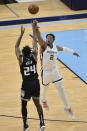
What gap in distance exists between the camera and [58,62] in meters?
9.95

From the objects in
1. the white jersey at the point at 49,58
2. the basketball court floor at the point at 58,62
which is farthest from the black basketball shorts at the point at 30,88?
the basketball court floor at the point at 58,62

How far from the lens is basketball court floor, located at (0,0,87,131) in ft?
22.4

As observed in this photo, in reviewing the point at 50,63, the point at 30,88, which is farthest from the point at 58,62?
the point at 30,88

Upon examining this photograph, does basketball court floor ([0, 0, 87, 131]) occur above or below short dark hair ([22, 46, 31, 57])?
below

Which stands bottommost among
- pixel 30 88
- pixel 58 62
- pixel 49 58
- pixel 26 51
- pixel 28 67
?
pixel 58 62

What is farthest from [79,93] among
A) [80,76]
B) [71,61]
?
[71,61]

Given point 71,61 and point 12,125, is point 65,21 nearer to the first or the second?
point 71,61

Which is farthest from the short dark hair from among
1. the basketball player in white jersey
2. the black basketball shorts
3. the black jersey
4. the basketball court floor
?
the basketball court floor

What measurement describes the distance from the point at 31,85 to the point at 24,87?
13cm

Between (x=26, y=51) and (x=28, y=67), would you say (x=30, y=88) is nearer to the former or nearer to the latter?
(x=28, y=67)

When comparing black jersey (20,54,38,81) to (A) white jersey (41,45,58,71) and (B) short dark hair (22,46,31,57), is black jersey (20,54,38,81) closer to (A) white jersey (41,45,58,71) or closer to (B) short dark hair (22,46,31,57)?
(B) short dark hair (22,46,31,57)

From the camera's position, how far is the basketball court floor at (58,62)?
681 centimetres

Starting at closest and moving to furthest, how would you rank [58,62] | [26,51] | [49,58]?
1. [26,51]
2. [49,58]
3. [58,62]

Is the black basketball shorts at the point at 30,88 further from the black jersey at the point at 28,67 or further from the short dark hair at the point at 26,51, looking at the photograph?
the short dark hair at the point at 26,51
